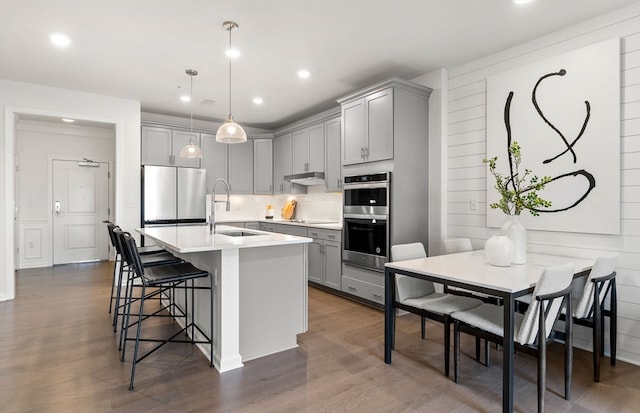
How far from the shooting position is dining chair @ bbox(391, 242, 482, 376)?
2.42 meters

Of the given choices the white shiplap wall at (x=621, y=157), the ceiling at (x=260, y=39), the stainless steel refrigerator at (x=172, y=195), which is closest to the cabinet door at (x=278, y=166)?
the stainless steel refrigerator at (x=172, y=195)

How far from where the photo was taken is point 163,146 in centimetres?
555

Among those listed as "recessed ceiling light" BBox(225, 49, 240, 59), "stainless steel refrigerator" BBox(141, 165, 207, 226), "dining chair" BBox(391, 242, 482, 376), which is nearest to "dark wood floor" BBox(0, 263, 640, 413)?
"dining chair" BBox(391, 242, 482, 376)

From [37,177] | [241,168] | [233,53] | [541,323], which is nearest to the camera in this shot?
[541,323]

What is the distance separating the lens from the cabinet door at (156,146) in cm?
538

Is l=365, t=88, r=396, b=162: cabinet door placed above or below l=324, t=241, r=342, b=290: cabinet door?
above

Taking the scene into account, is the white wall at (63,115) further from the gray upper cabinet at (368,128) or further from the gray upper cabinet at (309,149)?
the gray upper cabinet at (368,128)

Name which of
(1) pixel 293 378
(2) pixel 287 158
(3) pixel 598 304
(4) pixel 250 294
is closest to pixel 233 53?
(4) pixel 250 294

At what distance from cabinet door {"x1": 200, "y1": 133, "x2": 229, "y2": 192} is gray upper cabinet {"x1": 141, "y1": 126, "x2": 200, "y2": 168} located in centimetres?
18

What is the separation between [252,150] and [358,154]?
9.54ft

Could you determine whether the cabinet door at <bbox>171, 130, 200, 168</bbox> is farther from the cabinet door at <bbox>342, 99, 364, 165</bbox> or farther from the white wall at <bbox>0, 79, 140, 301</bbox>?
the cabinet door at <bbox>342, 99, 364, 165</bbox>

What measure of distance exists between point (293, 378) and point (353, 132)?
9.23 feet

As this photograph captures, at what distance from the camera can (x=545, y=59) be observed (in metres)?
3.08

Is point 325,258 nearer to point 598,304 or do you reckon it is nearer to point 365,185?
point 365,185
